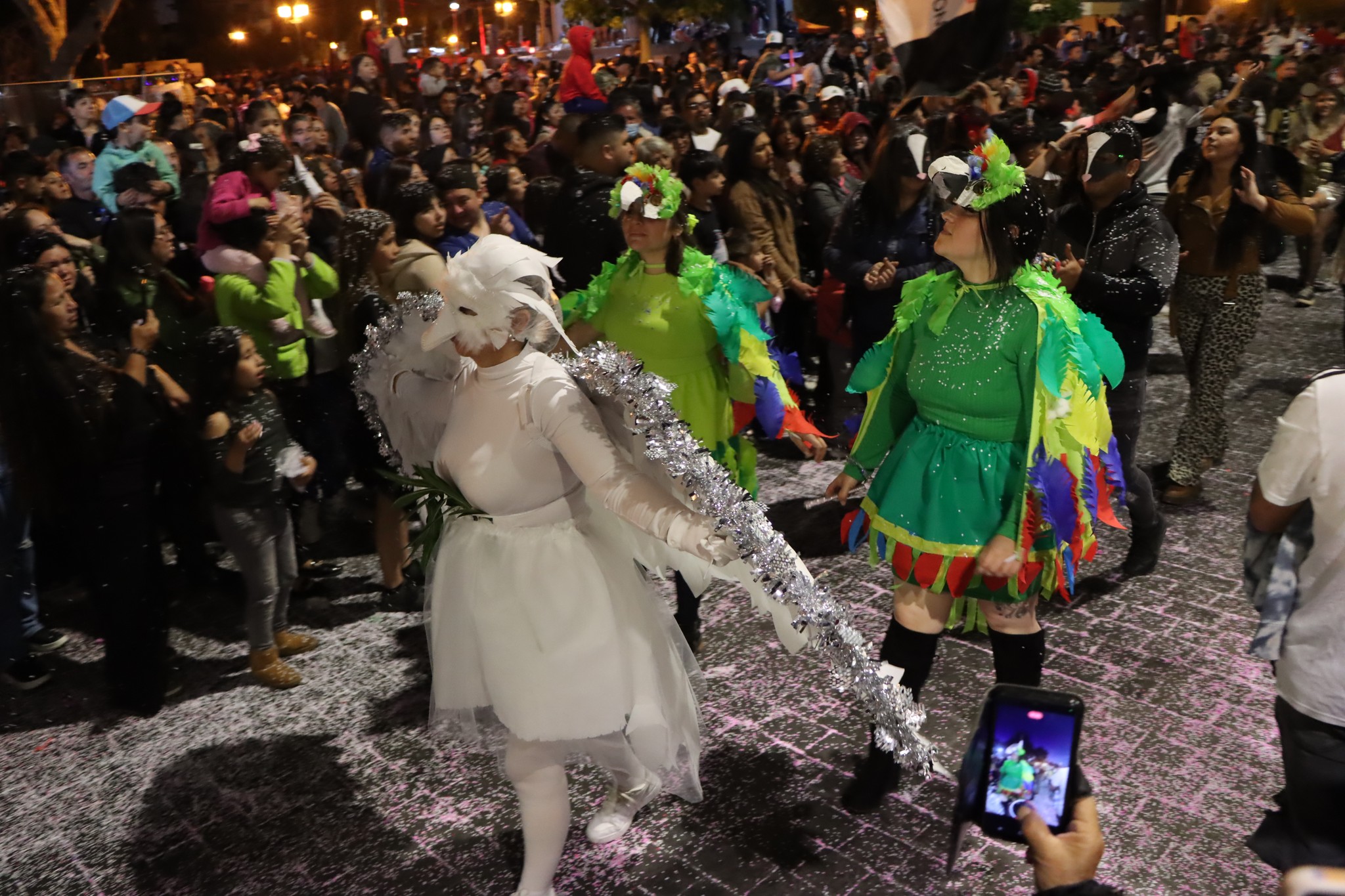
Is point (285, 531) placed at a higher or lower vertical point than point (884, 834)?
higher

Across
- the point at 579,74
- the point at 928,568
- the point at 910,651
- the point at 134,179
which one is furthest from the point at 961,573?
the point at 579,74

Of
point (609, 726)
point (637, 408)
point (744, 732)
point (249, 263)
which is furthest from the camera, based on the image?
point (249, 263)

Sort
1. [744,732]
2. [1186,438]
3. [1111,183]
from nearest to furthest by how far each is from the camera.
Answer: [744,732]
[1111,183]
[1186,438]

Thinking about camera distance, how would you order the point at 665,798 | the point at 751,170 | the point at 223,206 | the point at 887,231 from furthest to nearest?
the point at 751,170, the point at 887,231, the point at 223,206, the point at 665,798

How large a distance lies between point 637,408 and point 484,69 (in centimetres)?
2163

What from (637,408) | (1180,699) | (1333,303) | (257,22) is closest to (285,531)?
(637,408)

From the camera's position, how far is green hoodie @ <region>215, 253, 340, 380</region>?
4.38 meters

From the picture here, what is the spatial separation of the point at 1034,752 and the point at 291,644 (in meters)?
3.23

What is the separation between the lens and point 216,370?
3.73 metres

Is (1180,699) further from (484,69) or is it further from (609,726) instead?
(484,69)

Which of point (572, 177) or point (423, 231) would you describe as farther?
point (572, 177)

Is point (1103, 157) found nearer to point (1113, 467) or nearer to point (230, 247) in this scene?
point (1113, 467)

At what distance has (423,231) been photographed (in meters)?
4.60

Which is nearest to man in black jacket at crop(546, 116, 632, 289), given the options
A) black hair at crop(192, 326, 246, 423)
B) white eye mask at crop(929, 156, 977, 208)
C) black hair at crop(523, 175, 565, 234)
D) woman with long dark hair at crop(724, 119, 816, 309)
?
woman with long dark hair at crop(724, 119, 816, 309)
